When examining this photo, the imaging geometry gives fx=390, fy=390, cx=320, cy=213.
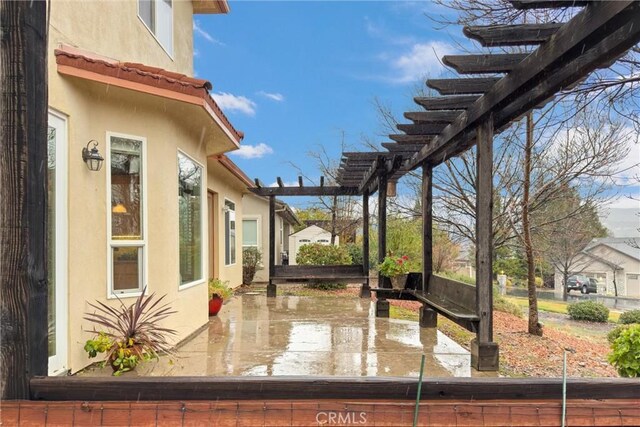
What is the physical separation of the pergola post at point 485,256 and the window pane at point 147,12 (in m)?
5.33

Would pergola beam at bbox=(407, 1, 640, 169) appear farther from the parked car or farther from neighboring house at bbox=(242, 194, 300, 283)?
the parked car

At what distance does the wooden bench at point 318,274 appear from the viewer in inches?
387

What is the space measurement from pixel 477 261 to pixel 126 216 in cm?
412

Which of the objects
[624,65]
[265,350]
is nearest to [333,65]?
[624,65]

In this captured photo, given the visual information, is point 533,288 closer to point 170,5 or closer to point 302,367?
point 302,367

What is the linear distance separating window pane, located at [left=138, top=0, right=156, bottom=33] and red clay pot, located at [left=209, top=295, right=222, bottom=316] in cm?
477

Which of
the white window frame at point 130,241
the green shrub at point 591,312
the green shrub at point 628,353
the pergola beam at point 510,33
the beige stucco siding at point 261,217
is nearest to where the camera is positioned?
the green shrub at point 628,353

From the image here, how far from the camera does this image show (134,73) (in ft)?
13.6

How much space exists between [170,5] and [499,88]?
6.28 metres

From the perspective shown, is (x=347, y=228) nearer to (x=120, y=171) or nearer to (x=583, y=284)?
(x=120, y=171)

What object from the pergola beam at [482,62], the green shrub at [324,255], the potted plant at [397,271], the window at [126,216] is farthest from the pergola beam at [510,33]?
the green shrub at [324,255]

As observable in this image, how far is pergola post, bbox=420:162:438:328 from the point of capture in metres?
6.45

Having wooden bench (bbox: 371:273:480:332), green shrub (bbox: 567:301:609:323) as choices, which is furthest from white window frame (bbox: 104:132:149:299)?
green shrub (bbox: 567:301:609:323)

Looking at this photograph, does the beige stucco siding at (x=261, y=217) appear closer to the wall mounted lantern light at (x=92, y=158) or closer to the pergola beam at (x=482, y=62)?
the wall mounted lantern light at (x=92, y=158)
